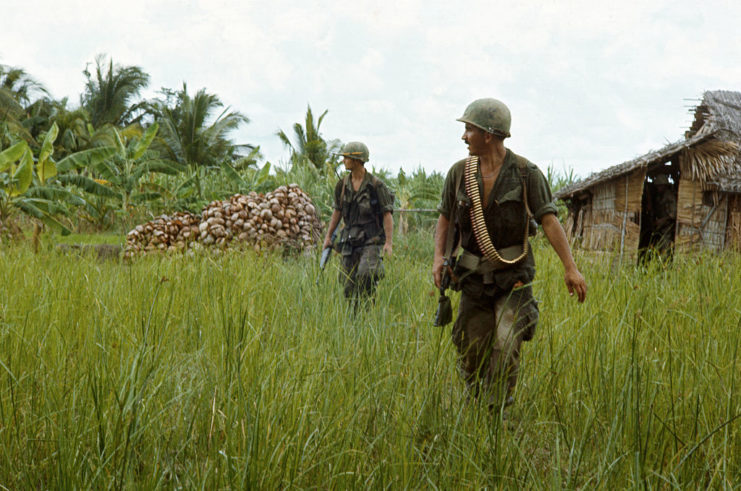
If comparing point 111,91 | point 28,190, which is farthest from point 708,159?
point 111,91

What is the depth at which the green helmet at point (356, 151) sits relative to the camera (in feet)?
20.6

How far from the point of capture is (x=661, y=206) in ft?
34.9

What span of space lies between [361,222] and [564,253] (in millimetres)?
3188

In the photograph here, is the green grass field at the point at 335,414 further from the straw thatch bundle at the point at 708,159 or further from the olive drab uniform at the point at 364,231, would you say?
the straw thatch bundle at the point at 708,159

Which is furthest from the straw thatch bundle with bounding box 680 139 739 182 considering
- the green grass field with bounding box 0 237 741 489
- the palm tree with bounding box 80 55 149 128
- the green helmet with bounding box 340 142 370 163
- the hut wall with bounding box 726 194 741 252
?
the palm tree with bounding box 80 55 149 128

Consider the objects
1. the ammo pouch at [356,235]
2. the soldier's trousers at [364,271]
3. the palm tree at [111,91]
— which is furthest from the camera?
the palm tree at [111,91]

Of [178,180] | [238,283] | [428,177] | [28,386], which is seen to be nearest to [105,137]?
[178,180]

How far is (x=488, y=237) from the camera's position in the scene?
3436 millimetres

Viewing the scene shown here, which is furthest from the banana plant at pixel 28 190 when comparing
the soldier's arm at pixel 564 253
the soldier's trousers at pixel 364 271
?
the soldier's arm at pixel 564 253

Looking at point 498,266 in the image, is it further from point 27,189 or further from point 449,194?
point 27,189

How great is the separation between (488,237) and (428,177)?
13.6 metres

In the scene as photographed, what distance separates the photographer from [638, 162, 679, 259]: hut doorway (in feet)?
33.7

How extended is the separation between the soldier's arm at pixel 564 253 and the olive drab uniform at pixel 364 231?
2907 mm

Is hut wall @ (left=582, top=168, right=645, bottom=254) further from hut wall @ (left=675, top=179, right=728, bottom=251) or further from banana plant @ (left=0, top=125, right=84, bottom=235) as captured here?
banana plant @ (left=0, top=125, right=84, bottom=235)
